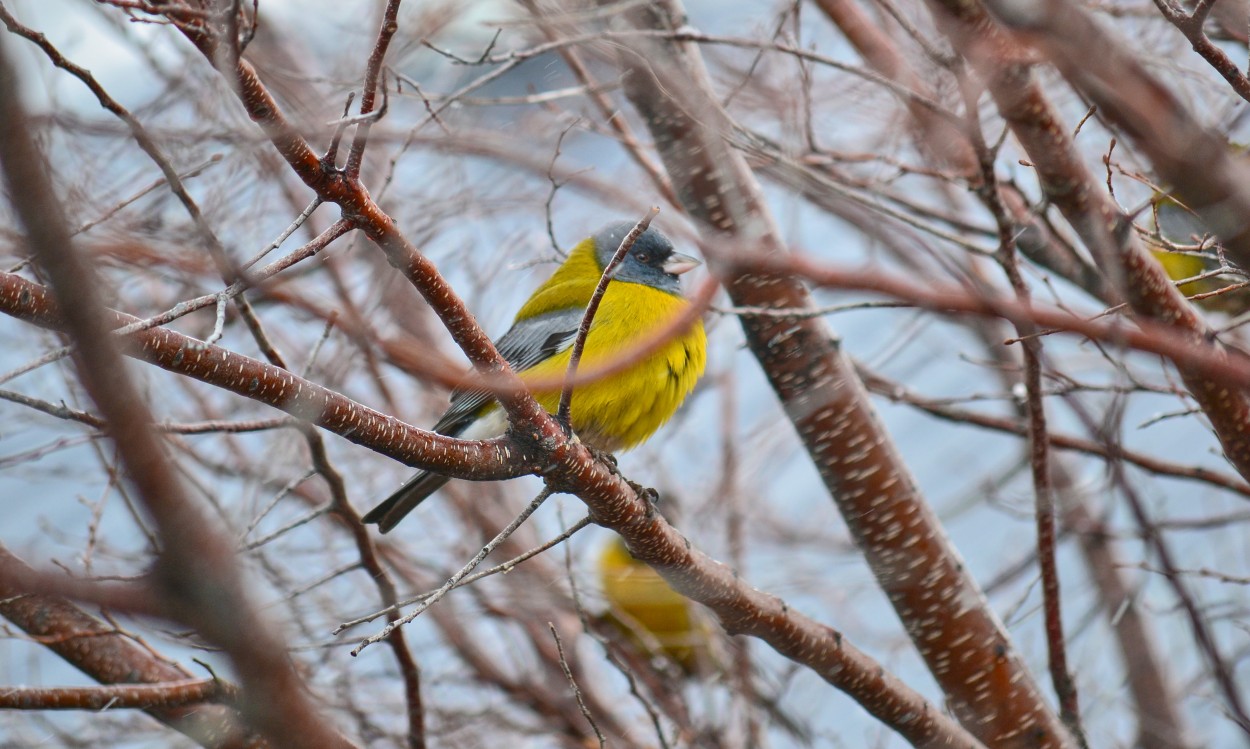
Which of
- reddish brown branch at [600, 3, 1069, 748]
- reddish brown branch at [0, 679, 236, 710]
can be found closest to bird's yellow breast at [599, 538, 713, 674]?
reddish brown branch at [600, 3, 1069, 748]

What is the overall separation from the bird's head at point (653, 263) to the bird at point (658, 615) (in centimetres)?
116

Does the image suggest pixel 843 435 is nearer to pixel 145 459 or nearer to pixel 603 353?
pixel 603 353

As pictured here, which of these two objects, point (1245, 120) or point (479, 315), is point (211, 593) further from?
point (479, 315)

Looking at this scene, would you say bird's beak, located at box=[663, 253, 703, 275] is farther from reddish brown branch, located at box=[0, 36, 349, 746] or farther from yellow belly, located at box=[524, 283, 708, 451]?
reddish brown branch, located at box=[0, 36, 349, 746]

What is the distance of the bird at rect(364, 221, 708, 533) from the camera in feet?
11.9

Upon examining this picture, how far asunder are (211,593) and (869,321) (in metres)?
6.22

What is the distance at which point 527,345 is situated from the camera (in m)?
4.14

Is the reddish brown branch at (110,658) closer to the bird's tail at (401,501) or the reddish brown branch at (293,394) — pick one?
the bird's tail at (401,501)

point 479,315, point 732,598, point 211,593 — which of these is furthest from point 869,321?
point 211,593

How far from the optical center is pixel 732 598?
2.76 meters

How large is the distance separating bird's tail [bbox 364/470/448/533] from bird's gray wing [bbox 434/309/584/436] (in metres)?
0.35

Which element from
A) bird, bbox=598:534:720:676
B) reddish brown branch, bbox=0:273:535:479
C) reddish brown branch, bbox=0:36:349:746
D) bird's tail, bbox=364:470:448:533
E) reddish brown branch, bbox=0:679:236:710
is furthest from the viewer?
bird, bbox=598:534:720:676

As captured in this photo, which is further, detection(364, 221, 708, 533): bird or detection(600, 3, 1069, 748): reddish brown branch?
detection(364, 221, 708, 533): bird

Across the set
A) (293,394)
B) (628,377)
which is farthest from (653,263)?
(293,394)
